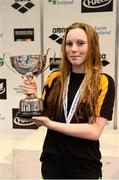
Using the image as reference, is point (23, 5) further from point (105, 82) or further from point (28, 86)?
point (105, 82)

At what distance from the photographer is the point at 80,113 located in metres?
1.35

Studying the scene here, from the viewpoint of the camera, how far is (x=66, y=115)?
1.36 m

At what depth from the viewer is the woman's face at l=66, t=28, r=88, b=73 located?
1.35 m

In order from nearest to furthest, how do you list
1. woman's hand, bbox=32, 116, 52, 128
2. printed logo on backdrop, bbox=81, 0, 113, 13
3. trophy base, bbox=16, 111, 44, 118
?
woman's hand, bbox=32, 116, 52, 128 < trophy base, bbox=16, 111, 44, 118 < printed logo on backdrop, bbox=81, 0, 113, 13

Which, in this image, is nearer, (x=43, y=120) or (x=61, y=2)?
(x=43, y=120)

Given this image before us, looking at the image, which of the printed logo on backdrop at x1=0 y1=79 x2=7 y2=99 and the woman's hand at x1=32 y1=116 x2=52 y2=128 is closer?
the woman's hand at x1=32 y1=116 x2=52 y2=128

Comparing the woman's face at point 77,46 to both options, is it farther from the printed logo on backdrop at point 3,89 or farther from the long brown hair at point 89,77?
the printed logo on backdrop at point 3,89

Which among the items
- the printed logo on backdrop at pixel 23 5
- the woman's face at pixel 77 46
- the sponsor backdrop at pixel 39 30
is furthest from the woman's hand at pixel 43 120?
the printed logo on backdrop at pixel 23 5

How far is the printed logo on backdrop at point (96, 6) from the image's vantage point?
9.99ft

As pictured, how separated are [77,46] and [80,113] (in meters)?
0.27

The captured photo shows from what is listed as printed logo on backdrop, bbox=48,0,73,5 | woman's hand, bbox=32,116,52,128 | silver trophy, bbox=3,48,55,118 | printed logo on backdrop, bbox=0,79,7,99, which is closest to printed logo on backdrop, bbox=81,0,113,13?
printed logo on backdrop, bbox=48,0,73,5

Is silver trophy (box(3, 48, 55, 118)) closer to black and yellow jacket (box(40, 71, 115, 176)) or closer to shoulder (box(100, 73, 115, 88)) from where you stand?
black and yellow jacket (box(40, 71, 115, 176))

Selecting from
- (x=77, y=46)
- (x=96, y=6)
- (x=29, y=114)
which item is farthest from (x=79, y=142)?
(x=96, y=6)

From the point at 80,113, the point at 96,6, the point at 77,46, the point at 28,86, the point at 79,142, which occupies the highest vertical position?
the point at 96,6
